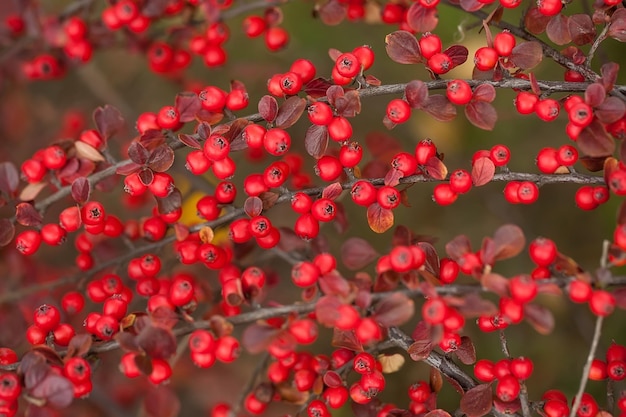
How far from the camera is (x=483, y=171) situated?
1.30m

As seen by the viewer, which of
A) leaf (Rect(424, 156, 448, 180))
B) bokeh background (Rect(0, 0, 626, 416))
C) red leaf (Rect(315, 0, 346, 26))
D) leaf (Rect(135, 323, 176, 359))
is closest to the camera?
leaf (Rect(135, 323, 176, 359))

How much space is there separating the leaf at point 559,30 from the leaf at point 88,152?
1035mm

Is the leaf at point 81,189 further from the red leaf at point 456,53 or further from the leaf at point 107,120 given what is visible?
the red leaf at point 456,53

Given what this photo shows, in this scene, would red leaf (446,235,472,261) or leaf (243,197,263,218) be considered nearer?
red leaf (446,235,472,261)

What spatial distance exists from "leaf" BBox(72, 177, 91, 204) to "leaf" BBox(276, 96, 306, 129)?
440 mm

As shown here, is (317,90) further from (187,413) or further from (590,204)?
(187,413)

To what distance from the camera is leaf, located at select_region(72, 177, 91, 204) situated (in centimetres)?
142

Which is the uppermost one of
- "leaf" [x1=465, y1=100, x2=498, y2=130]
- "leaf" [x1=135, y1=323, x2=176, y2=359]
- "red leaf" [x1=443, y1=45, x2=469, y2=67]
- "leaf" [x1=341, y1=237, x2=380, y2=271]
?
"red leaf" [x1=443, y1=45, x2=469, y2=67]

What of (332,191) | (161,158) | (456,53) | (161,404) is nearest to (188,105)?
(161,158)

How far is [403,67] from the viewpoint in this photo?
2.96m

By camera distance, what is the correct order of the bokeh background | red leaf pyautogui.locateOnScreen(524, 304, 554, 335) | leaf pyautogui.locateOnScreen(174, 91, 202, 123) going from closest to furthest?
1. red leaf pyautogui.locateOnScreen(524, 304, 554, 335)
2. leaf pyautogui.locateOnScreen(174, 91, 202, 123)
3. the bokeh background

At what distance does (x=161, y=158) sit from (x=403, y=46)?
56cm

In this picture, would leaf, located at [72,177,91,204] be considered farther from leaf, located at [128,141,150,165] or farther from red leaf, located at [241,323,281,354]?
red leaf, located at [241,323,281,354]

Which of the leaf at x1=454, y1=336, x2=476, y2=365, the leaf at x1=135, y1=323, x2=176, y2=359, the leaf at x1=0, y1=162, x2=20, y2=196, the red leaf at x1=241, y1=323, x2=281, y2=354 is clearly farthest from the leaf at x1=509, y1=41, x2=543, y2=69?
the leaf at x1=0, y1=162, x2=20, y2=196
